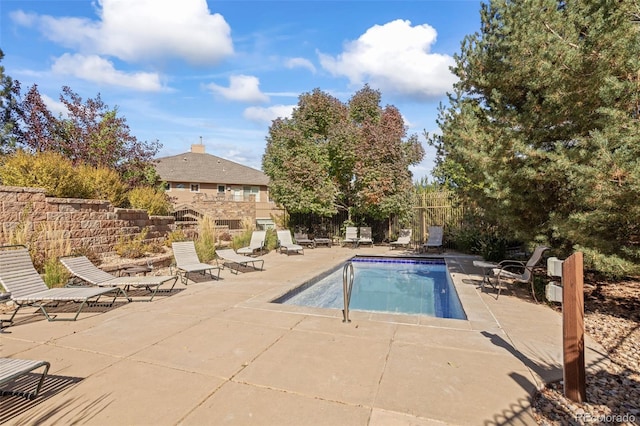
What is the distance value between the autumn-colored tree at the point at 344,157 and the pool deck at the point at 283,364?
344 inches

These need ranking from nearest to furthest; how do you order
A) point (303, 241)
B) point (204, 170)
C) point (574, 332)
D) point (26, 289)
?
point (574, 332) → point (26, 289) → point (303, 241) → point (204, 170)

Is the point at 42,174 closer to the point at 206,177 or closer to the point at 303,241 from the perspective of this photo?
the point at 303,241

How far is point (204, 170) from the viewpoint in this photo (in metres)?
29.7

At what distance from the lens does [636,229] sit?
4.78 metres

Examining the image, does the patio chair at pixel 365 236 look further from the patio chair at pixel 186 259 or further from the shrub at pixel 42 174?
the shrub at pixel 42 174

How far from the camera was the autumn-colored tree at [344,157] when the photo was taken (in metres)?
13.6

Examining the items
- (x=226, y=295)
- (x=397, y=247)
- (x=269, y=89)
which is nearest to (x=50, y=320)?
(x=226, y=295)

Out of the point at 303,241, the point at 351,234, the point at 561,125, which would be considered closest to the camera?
the point at 561,125

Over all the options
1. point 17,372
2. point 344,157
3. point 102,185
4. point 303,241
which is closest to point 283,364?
point 17,372

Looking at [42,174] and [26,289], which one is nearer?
[26,289]

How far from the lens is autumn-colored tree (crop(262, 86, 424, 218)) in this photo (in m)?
13.6

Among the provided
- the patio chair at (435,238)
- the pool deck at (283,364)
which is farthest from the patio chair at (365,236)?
the pool deck at (283,364)

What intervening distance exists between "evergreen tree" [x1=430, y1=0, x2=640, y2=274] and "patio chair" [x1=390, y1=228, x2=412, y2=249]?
5.77 metres

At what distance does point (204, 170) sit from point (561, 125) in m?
28.3
